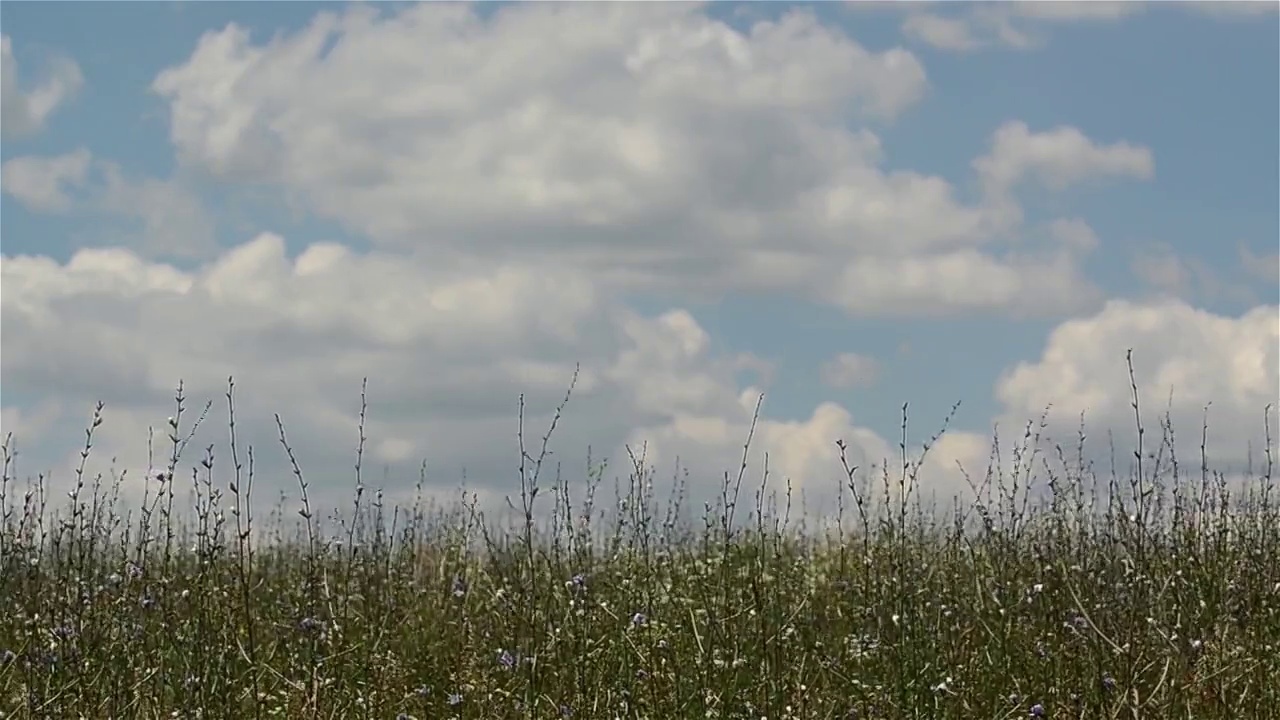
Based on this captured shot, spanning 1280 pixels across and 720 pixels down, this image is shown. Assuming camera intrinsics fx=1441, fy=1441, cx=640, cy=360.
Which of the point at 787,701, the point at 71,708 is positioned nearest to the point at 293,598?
the point at 71,708

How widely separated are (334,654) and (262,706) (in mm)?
602

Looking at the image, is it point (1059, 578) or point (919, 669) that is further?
point (1059, 578)

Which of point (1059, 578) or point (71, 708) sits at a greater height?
point (1059, 578)

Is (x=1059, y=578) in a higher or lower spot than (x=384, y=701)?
higher

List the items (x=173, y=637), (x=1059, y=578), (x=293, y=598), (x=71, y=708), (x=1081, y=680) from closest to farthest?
(x=173, y=637)
(x=71, y=708)
(x=1081, y=680)
(x=1059, y=578)
(x=293, y=598)

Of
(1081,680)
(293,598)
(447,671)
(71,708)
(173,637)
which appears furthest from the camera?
(293,598)

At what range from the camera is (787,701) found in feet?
20.2

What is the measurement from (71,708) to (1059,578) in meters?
4.95

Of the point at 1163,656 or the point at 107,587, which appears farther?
the point at 107,587

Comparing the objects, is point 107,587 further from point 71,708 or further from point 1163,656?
point 1163,656

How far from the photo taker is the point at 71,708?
5711 millimetres

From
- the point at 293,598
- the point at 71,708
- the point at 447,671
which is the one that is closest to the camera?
the point at 71,708

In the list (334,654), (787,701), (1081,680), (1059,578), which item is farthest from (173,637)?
(1059,578)

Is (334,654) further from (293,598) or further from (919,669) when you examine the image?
(293,598)
